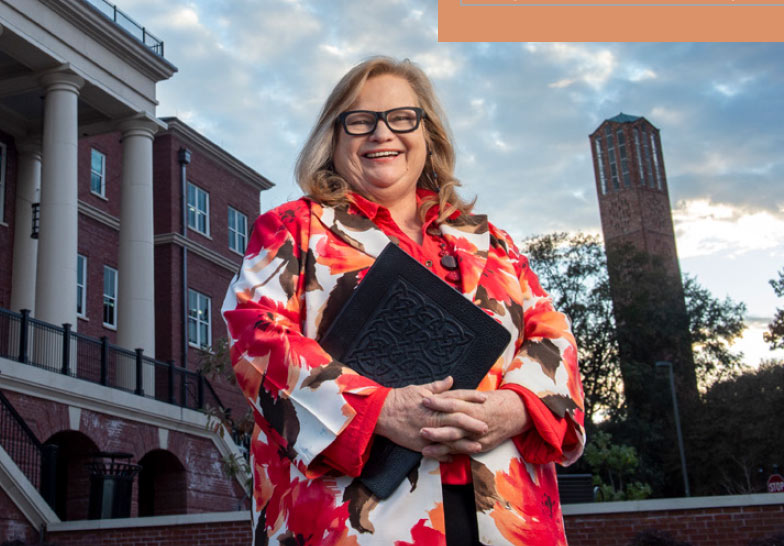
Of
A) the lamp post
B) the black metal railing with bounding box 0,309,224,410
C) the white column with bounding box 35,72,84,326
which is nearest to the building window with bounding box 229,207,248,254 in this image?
the black metal railing with bounding box 0,309,224,410

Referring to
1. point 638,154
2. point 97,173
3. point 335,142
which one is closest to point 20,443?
point 335,142

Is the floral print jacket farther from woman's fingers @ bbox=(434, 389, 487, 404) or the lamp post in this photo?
the lamp post

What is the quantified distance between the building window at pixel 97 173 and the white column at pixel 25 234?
2.91m

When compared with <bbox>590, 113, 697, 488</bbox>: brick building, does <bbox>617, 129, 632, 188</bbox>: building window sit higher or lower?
higher

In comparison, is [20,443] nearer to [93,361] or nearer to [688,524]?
[93,361]

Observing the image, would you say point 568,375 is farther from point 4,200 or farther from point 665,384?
point 665,384

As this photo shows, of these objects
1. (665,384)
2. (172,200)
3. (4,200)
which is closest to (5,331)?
(4,200)

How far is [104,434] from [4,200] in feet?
31.3

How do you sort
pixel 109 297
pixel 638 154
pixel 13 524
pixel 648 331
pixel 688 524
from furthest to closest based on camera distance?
pixel 638 154 < pixel 648 331 < pixel 109 297 < pixel 13 524 < pixel 688 524

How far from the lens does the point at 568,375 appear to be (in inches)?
99.2

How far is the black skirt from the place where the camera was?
7.39ft

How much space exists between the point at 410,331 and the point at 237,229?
34981 mm

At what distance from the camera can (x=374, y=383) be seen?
2.31m

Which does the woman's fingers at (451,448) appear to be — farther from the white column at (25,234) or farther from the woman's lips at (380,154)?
the white column at (25,234)
